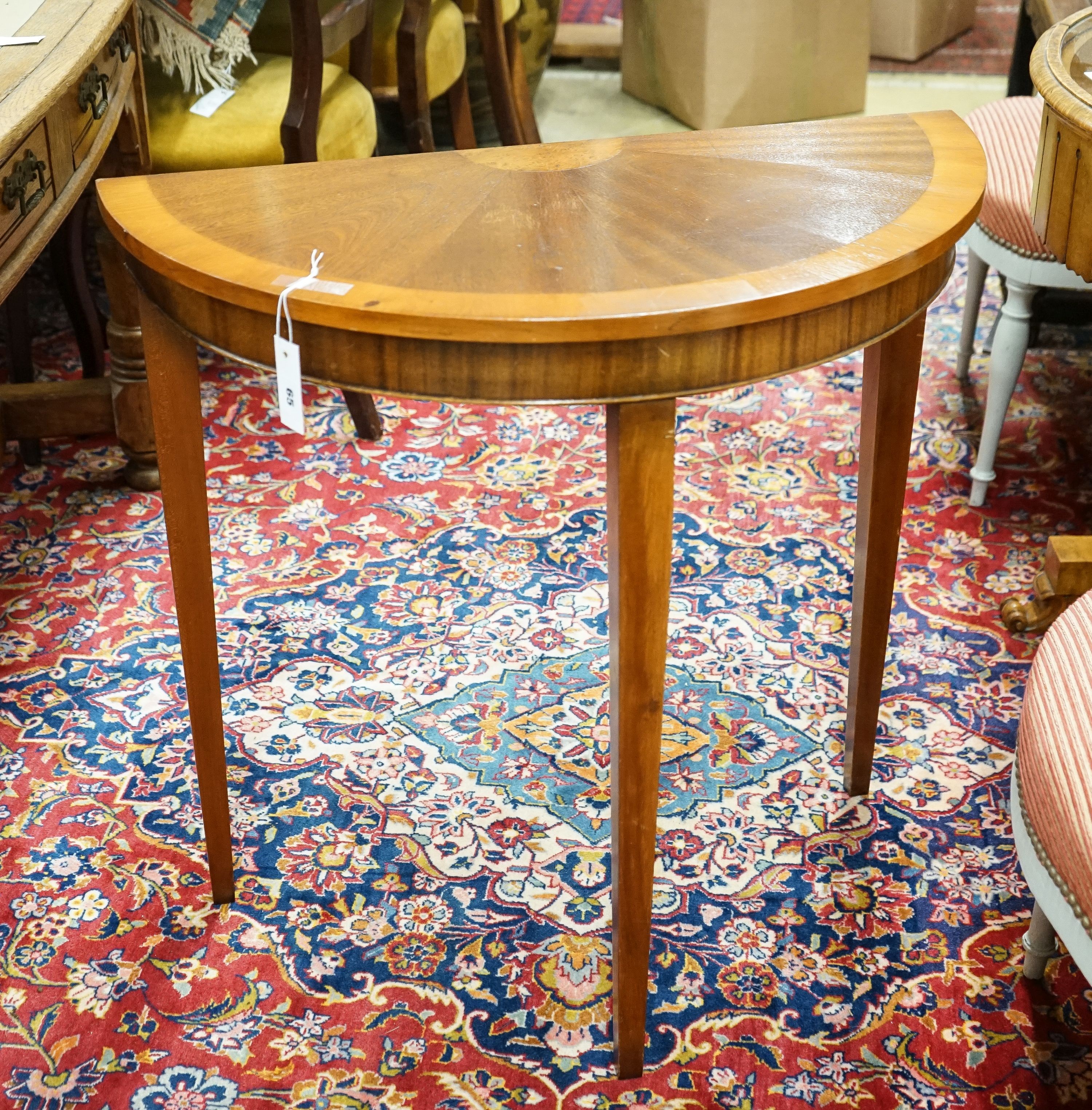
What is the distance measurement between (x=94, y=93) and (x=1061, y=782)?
5.10 feet

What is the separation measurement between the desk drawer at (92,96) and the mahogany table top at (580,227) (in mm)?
462

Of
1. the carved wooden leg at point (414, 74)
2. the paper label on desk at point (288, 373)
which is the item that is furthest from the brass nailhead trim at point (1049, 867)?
the carved wooden leg at point (414, 74)

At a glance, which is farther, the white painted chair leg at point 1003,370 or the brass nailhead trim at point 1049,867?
the white painted chair leg at point 1003,370

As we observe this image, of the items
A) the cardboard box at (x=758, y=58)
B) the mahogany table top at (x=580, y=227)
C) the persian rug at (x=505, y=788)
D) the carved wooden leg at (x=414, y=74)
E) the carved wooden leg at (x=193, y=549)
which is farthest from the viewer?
the cardboard box at (x=758, y=58)

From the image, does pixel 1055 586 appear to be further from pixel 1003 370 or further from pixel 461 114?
pixel 461 114

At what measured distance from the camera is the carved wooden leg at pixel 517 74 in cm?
351

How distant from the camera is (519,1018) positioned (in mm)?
1370

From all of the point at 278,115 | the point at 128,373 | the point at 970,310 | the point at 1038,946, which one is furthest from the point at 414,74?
the point at 1038,946

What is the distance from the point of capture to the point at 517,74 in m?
3.52

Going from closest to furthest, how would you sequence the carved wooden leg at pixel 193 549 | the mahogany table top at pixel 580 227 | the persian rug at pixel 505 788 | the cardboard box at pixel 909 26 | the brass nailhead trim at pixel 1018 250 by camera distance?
the mahogany table top at pixel 580 227
the carved wooden leg at pixel 193 549
the persian rug at pixel 505 788
the brass nailhead trim at pixel 1018 250
the cardboard box at pixel 909 26

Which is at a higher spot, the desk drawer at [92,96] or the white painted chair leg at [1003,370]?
the desk drawer at [92,96]

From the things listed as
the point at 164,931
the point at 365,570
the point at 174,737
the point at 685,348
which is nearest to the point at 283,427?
the point at 365,570

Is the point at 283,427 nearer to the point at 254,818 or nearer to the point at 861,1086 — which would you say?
the point at 254,818

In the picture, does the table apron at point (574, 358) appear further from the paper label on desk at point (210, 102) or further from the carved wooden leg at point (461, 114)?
the carved wooden leg at point (461, 114)
